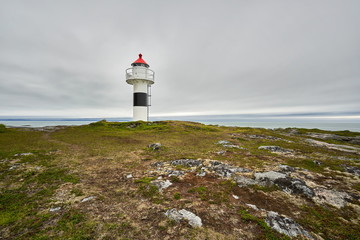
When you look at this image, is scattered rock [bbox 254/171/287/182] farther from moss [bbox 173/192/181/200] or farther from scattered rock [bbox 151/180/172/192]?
scattered rock [bbox 151/180/172/192]

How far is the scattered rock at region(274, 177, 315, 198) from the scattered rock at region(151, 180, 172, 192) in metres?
6.72

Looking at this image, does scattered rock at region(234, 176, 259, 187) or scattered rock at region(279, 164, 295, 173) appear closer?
scattered rock at region(234, 176, 259, 187)

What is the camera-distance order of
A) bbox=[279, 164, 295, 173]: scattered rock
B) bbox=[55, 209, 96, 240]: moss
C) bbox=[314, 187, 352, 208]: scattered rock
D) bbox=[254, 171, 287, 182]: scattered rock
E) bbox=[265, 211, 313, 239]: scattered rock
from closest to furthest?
bbox=[55, 209, 96, 240]: moss, bbox=[265, 211, 313, 239]: scattered rock, bbox=[314, 187, 352, 208]: scattered rock, bbox=[254, 171, 287, 182]: scattered rock, bbox=[279, 164, 295, 173]: scattered rock

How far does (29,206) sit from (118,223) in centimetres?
470

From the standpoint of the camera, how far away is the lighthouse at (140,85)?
4344 cm

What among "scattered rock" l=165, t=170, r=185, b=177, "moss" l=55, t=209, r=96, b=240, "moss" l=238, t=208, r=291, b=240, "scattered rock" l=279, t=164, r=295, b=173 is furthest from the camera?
"scattered rock" l=279, t=164, r=295, b=173

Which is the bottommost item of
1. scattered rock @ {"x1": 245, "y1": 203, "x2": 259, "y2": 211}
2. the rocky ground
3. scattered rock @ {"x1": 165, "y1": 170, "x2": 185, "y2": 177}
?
scattered rock @ {"x1": 245, "y1": 203, "x2": 259, "y2": 211}

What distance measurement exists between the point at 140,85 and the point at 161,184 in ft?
129

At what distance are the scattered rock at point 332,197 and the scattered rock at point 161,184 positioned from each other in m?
8.02

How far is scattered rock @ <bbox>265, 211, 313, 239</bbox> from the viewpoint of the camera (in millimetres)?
5547

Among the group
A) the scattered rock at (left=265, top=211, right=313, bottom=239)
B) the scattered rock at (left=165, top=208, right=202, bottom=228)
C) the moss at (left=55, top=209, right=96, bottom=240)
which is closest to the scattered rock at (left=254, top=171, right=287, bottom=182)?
the scattered rock at (left=265, top=211, right=313, bottom=239)

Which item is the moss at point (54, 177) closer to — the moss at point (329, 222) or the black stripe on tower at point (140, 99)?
the moss at point (329, 222)

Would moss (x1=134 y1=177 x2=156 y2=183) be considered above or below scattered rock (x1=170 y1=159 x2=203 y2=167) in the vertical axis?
below

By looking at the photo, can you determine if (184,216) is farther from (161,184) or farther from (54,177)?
(54,177)
